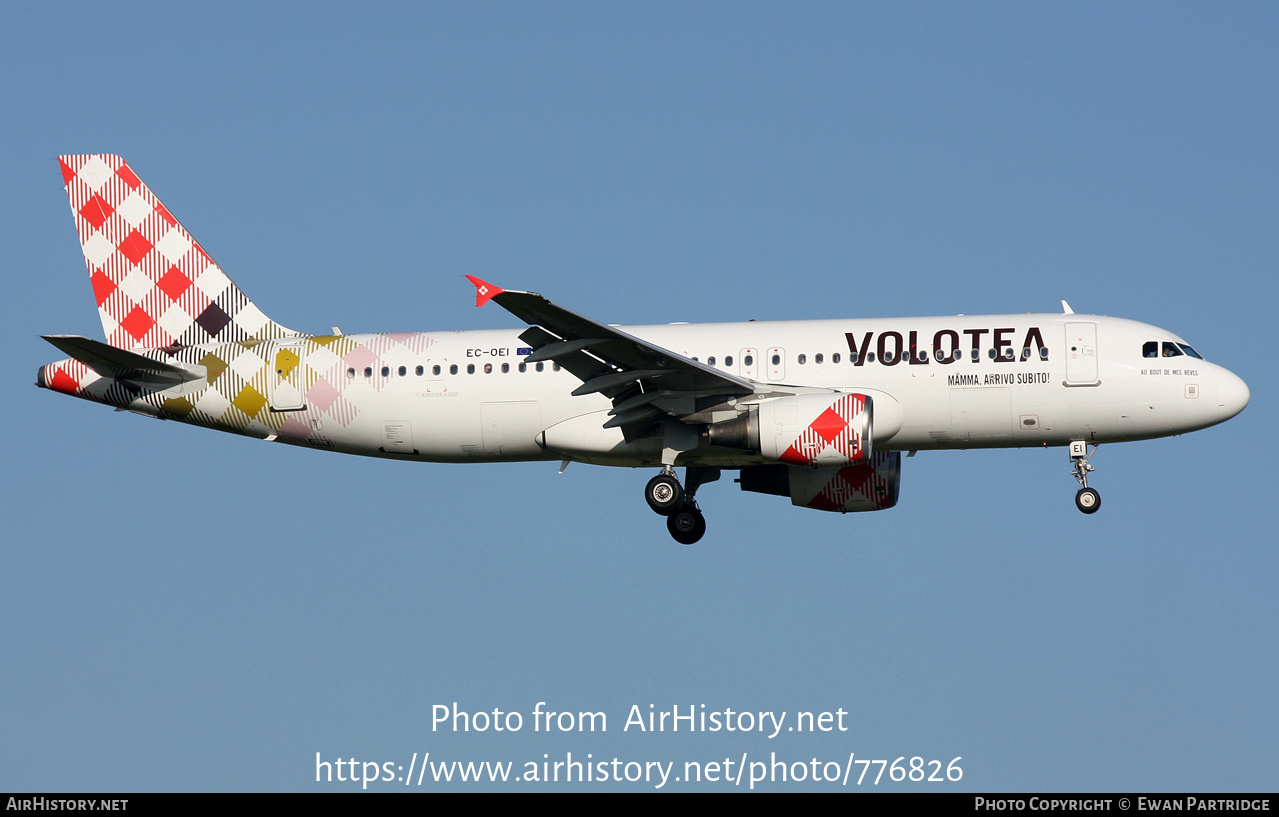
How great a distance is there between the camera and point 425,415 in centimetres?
3444

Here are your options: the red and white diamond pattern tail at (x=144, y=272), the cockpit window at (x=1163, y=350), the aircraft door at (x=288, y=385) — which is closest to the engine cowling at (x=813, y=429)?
the cockpit window at (x=1163, y=350)

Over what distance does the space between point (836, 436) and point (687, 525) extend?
5.84 meters

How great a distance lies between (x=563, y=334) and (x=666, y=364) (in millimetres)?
2309

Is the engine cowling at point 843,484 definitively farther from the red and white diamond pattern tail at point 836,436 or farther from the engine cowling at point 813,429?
the red and white diamond pattern tail at point 836,436

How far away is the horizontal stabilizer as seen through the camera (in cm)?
3322

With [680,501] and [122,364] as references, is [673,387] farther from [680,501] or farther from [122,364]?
[122,364]

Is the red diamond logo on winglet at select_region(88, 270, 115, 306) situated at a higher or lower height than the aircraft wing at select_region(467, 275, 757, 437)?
higher

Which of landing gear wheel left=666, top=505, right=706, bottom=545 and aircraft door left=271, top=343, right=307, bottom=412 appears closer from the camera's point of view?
aircraft door left=271, top=343, right=307, bottom=412

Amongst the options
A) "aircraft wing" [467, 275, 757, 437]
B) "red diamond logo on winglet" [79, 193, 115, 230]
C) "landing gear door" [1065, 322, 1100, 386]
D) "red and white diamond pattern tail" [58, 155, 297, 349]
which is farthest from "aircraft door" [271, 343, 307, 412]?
"landing gear door" [1065, 322, 1100, 386]

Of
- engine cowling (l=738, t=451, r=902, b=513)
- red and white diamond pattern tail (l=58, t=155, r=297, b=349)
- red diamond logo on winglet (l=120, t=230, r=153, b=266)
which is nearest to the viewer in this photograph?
engine cowling (l=738, t=451, r=902, b=513)

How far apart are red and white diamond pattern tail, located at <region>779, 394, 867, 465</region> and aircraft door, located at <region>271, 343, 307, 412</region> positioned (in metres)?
11.6

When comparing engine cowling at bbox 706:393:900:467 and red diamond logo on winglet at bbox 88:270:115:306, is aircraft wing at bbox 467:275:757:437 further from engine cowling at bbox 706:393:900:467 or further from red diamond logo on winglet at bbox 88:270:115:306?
red diamond logo on winglet at bbox 88:270:115:306

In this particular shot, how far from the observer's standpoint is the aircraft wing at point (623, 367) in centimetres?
2975

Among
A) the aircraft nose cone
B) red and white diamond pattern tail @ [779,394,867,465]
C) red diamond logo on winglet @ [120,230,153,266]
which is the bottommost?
red and white diamond pattern tail @ [779,394,867,465]
